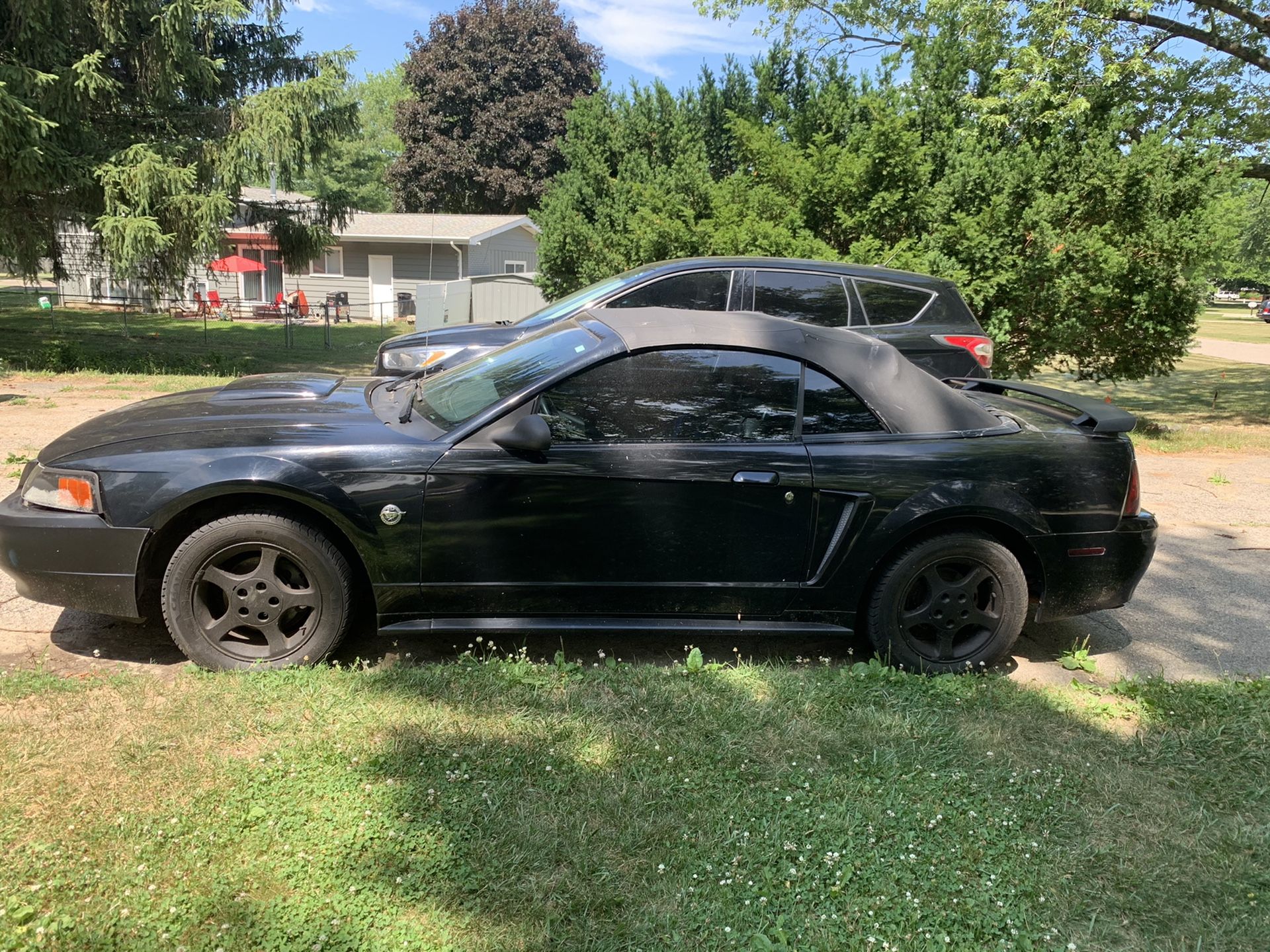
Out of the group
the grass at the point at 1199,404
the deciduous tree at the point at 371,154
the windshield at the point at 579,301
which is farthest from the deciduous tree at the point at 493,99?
the windshield at the point at 579,301

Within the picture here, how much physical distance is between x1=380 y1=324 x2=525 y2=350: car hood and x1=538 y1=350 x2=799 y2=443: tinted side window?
3255mm

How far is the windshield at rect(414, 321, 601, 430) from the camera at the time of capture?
3.88 meters

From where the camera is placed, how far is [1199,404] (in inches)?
618

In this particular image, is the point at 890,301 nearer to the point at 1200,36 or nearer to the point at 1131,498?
the point at 1131,498

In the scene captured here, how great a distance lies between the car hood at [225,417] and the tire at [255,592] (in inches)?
15.6

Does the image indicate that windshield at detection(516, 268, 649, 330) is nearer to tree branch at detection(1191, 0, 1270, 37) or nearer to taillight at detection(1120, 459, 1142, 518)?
taillight at detection(1120, 459, 1142, 518)

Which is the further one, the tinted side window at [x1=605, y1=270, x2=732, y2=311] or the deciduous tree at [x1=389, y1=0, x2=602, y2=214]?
the deciduous tree at [x1=389, y1=0, x2=602, y2=214]

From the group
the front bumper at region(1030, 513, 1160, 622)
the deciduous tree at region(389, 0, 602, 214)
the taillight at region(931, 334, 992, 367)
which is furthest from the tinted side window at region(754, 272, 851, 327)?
the deciduous tree at region(389, 0, 602, 214)

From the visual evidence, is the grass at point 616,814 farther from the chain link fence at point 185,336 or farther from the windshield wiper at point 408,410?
the chain link fence at point 185,336

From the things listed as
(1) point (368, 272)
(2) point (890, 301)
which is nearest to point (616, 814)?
(2) point (890, 301)

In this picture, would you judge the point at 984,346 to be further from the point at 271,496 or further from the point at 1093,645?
the point at 271,496

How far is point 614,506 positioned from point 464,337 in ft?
12.9

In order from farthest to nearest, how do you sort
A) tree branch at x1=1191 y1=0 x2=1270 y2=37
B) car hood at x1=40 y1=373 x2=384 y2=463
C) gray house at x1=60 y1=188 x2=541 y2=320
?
gray house at x1=60 y1=188 x2=541 y2=320, tree branch at x1=1191 y1=0 x2=1270 y2=37, car hood at x1=40 y1=373 x2=384 y2=463

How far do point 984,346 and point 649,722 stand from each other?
503 centimetres
